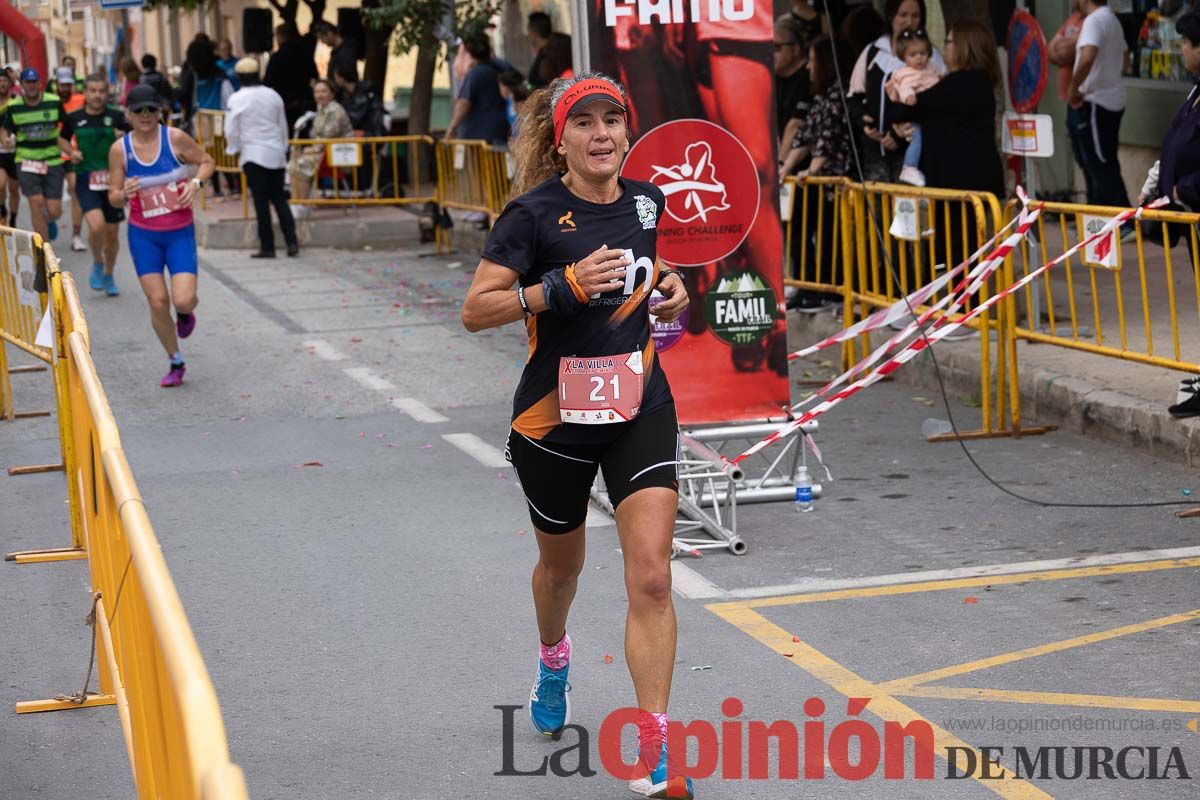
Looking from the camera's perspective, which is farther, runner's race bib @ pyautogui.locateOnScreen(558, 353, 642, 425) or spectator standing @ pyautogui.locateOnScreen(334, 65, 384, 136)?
spectator standing @ pyautogui.locateOnScreen(334, 65, 384, 136)

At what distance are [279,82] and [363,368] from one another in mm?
14368

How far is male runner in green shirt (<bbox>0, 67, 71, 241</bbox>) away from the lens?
17.9 meters

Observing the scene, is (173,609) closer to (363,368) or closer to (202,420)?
(202,420)

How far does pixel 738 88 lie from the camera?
7.64 metres

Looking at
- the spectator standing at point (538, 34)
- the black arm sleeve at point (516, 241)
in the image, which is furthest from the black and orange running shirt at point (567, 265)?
the spectator standing at point (538, 34)

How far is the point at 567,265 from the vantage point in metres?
4.92

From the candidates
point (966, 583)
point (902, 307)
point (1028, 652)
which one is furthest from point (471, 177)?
point (1028, 652)

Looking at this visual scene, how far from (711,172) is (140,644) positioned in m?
4.56

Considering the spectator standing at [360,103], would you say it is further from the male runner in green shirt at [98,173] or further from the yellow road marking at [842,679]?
the yellow road marking at [842,679]

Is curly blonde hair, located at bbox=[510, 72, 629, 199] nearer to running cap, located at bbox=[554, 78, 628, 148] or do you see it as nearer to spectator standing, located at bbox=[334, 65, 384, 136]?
running cap, located at bbox=[554, 78, 628, 148]

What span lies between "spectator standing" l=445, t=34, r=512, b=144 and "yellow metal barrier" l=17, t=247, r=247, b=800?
41.6ft

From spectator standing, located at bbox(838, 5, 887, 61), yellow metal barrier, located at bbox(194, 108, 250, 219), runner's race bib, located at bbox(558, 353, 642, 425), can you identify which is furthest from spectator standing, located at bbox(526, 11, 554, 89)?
runner's race bib, located at bbox(558, 353, 642, 425)

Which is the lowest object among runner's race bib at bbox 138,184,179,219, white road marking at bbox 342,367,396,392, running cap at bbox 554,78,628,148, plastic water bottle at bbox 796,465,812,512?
plastic water bottle at bbox 796,465,812,512

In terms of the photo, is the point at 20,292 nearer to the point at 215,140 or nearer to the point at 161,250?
the point at 161,250
